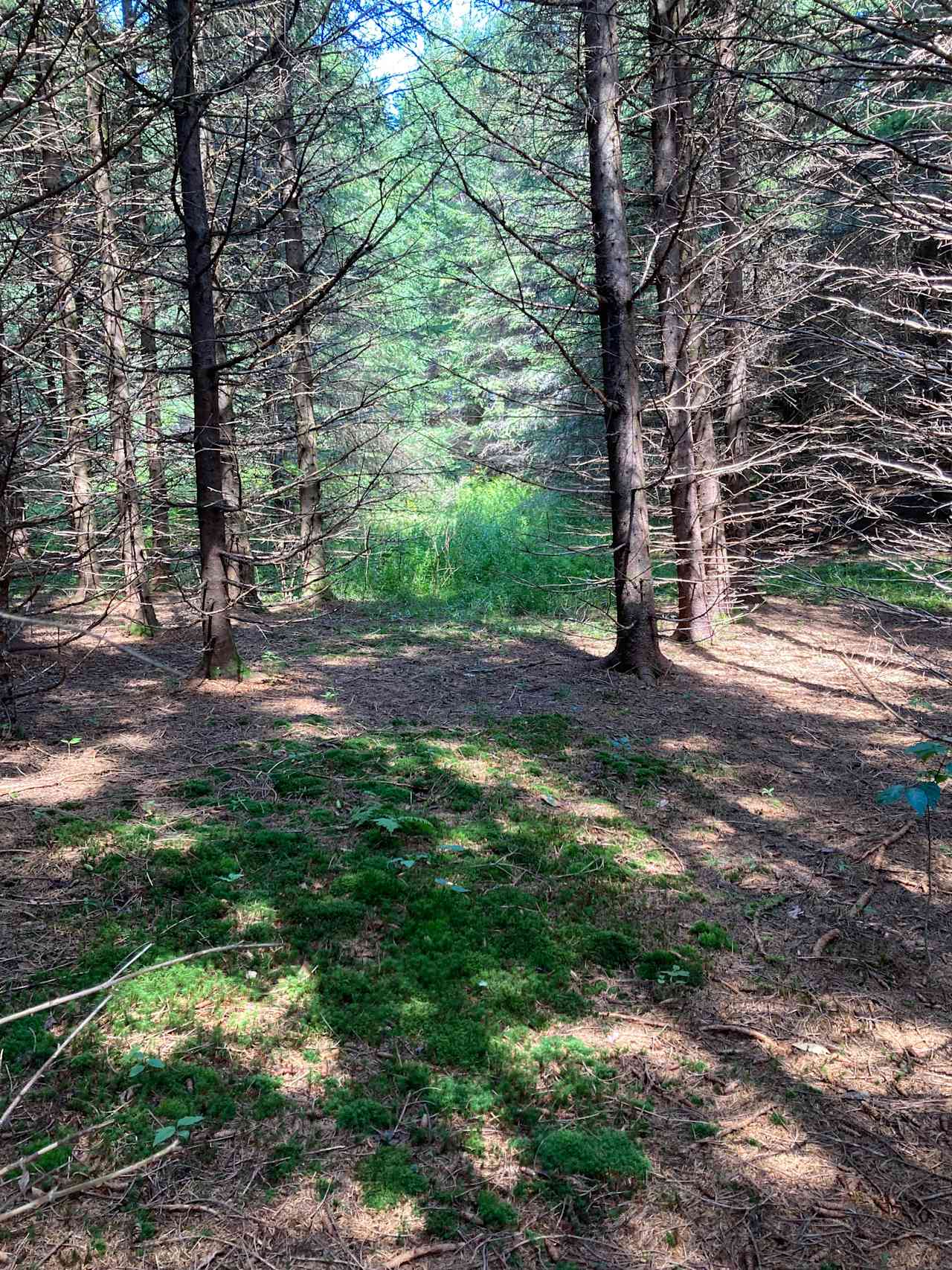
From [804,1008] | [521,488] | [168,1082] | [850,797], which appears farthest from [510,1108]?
[521,488]

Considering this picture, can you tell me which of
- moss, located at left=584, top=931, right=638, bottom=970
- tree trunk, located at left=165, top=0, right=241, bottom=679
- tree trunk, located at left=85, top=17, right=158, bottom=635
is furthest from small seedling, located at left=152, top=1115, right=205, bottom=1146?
tree trunk, located at left=85, top=17, right=158, bottom=635

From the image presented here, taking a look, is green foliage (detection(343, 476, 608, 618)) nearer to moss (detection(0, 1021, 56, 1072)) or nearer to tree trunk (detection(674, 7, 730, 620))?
tree trunk (detection(674, 7, 730, 620))

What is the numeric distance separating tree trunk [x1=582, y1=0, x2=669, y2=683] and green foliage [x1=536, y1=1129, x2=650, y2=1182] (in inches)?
186

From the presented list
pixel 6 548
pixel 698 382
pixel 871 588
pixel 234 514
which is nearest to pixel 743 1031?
pixel 6 548

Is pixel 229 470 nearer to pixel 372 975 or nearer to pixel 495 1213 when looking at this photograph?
pixel 372 975

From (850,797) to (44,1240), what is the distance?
4.43 meters

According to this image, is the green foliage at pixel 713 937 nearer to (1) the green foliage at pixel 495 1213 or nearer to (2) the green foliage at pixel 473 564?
(1) the green foliage at pixel 495 1213

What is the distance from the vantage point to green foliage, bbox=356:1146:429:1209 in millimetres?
2354

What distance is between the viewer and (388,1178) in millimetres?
2402

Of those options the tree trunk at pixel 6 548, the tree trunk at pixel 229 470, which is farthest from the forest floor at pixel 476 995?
the tree trunk at pixel 229 470

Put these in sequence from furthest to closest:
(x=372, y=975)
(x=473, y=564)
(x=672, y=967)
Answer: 1. (x=473, y=564)
2. (x=672, y=967)
3. (x=372, y=975)

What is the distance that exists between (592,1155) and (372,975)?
42.1 inches

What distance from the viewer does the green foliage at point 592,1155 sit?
2.47 meters

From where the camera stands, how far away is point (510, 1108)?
106 inches
